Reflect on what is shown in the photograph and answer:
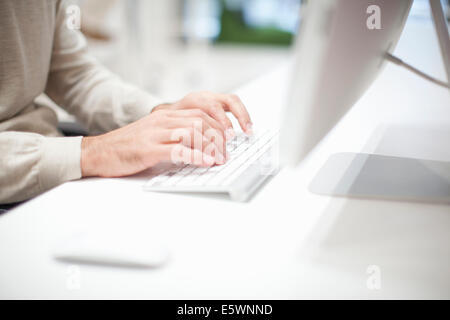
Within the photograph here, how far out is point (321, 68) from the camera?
39 cm

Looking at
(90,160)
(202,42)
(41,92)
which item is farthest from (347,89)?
(202,42)

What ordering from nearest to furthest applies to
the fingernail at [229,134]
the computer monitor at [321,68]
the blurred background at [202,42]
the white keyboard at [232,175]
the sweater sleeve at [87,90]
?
the computer monitor at [321,68], the white keyboard at [232,175], the fingernail at [229,134], the sweater sleeve at [87,90], the blurred background at [202,42]

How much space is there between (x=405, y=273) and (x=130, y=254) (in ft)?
0.90

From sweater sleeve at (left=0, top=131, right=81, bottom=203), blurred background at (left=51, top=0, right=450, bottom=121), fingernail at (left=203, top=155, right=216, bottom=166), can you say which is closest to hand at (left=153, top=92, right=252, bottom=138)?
fingernail at (left=203, top=155, right=216, bottom=166)

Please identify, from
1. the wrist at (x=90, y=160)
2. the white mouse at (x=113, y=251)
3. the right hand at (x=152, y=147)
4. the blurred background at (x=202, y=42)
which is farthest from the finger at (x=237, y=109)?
the blurred background at (x=202, y=42)

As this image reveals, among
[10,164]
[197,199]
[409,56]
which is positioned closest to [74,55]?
[10,164]

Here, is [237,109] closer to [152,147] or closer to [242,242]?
[152,147]

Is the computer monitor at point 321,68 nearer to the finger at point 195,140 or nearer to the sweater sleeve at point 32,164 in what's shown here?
the finger at point 195,140

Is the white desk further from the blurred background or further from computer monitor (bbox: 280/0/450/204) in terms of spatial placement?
the blurred background

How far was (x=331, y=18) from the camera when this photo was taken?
39cm

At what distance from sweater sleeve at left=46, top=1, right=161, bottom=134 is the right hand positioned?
0.86 feet

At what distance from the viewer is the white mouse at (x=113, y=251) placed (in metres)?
0.42

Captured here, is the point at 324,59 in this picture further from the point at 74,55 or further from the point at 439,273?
the point at 74,55

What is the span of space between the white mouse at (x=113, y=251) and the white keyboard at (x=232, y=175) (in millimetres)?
146
